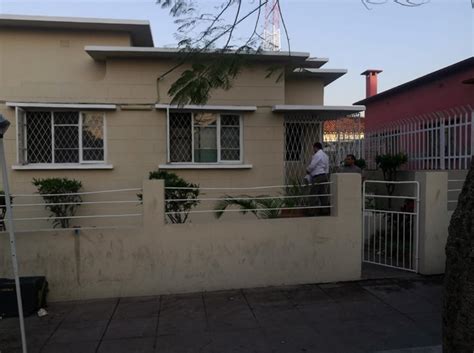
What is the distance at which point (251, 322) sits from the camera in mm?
5152

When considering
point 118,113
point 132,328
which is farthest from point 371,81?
point 132,328

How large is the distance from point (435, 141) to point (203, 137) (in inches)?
182

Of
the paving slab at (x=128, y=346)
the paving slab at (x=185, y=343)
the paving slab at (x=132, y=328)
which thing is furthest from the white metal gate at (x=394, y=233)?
the paving slab at (x=128, y=346)

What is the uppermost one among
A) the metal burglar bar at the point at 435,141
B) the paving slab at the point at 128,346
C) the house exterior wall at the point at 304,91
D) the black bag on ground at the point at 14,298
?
the house exterior wall at the point at 304,91

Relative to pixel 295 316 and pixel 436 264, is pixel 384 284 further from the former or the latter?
pixel 295 316

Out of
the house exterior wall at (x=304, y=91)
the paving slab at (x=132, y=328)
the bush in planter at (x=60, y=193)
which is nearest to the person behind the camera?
the paving slab at (x=132, y=328)

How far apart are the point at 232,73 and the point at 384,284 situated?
11.8ft

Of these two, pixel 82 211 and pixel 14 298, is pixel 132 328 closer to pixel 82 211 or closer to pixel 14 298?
pixel 14 298

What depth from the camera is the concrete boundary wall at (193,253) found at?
6.11m

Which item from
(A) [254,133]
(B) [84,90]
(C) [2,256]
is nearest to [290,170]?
(A) [254,133]

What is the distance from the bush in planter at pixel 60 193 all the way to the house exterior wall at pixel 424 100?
7.91m

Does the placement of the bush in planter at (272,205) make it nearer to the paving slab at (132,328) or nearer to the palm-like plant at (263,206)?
the palm-like plant at (263,206)

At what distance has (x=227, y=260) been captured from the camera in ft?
21.1

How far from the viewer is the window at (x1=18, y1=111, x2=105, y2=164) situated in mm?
9344
